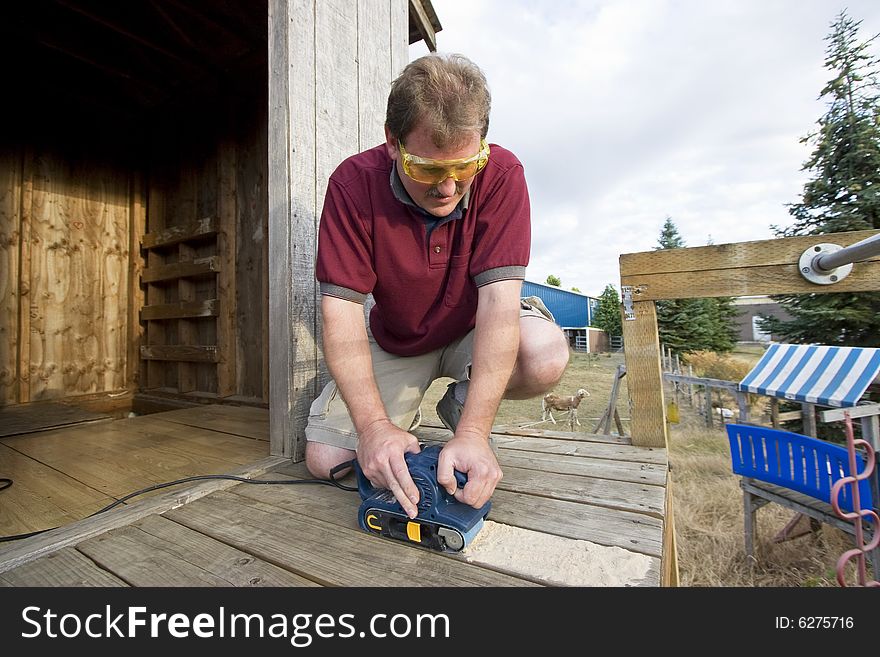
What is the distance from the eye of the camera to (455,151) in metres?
0.96

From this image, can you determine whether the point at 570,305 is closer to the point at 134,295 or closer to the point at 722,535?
the point at 722,535

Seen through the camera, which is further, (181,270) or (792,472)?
(181,270)

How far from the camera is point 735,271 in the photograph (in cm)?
153

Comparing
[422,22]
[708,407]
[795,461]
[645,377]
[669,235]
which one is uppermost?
[669,235]

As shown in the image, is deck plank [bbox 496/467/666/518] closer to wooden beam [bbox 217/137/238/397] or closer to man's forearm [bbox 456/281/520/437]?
man's forearm [bbox 456/281/520/437]

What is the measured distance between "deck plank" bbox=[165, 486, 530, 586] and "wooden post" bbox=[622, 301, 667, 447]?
1.05 m

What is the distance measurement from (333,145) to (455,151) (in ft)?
3.43

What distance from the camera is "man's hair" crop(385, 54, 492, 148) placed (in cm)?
92

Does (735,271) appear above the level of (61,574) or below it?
above

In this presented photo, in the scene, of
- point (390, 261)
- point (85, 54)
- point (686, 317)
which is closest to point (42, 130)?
point (85, 54)

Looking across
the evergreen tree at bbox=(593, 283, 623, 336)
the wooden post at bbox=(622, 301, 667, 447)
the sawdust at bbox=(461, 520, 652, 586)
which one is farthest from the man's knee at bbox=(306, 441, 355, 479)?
the evergreen tree at bbox=(593, 283, 623, 336)

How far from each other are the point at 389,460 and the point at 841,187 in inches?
272

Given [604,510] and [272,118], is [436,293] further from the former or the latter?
[272,118]

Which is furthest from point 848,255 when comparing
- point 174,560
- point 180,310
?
point 180,310
